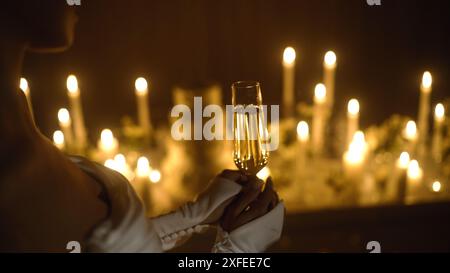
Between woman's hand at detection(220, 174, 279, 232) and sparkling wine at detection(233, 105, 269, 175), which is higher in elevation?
sparkling wine at detection(233, 105, 269, 175)

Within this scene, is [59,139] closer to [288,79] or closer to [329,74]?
[288,79]

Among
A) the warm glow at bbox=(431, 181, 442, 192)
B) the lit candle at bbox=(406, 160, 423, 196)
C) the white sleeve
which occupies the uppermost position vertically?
the white sleeve

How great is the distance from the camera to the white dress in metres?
0.96

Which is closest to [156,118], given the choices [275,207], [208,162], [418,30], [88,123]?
[88,123]

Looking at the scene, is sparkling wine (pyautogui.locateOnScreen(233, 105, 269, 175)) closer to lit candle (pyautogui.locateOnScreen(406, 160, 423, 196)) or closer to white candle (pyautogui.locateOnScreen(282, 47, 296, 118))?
lit candle (pyautogui.locateOnScreen(406, 160, 423, 196))

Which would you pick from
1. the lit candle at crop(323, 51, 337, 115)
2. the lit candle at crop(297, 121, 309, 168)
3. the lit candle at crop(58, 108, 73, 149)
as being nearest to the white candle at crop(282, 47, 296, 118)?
the lit candle at crop(323, 51, 337, 115)

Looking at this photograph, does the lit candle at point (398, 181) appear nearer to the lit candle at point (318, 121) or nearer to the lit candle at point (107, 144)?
the lit candle at point (318, 121)

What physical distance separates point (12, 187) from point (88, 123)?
5.04ft

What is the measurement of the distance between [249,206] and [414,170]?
0.87m

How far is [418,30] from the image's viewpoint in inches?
96.5

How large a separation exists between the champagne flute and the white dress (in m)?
0.08

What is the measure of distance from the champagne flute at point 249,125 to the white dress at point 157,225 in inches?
3.1

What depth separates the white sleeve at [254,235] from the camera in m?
1.06
